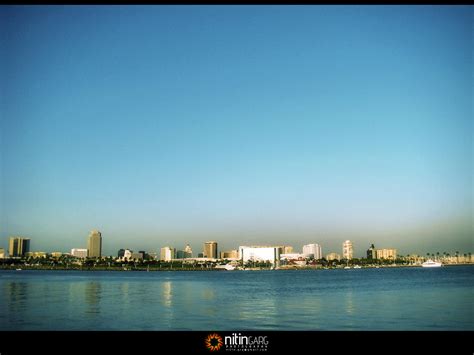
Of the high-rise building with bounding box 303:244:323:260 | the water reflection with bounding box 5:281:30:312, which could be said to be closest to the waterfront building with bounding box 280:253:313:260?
the high-rise building with bounding box 303:244:323:260

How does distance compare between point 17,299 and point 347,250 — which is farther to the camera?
point 347,250

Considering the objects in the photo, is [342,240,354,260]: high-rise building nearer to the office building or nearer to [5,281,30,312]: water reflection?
the office building

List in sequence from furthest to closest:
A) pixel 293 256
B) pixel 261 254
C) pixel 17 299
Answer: pixel 293 256, pixel 261 254, pixel 17 299

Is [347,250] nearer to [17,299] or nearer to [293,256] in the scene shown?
[293,256]

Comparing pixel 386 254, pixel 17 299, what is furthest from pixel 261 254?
pixel 17 299

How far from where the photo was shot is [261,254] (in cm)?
6869

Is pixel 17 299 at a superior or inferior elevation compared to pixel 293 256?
superior

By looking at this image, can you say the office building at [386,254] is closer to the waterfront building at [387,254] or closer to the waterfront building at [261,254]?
the waterfront building at [387,254]

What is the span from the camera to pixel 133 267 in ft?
201

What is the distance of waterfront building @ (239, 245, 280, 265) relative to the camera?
224ft

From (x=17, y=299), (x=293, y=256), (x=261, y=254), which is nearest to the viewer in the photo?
(x=17, y=299)
